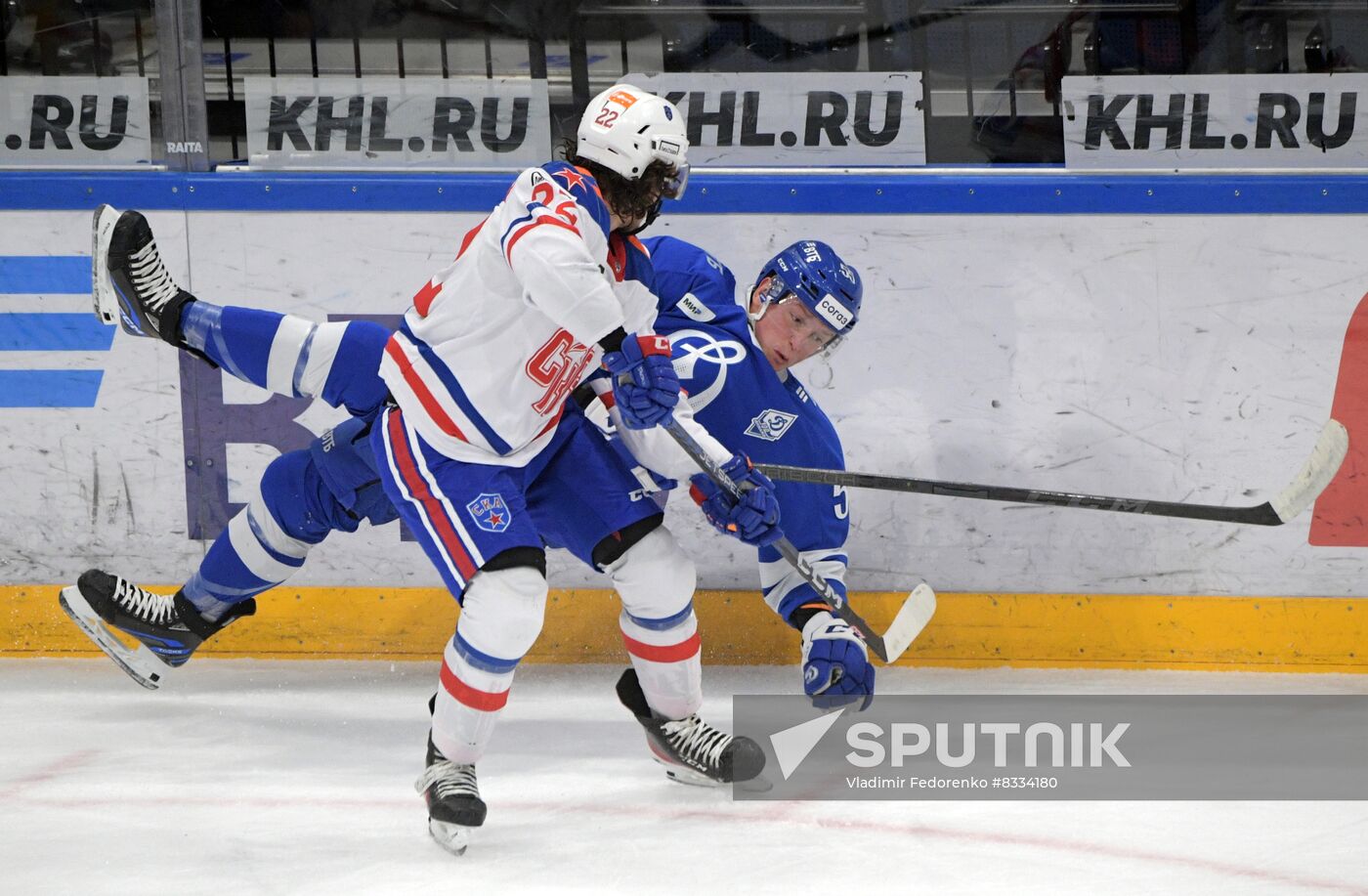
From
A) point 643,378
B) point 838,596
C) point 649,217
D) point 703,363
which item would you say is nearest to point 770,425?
point 703,363

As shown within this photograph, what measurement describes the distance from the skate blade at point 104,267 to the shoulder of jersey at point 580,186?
0.91m

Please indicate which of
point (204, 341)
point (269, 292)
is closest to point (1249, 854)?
point (204, 341)

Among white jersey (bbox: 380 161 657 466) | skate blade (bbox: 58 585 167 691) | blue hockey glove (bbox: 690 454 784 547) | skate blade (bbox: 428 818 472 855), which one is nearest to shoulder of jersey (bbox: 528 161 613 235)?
white jersey (bbox: 380 161 657 466)

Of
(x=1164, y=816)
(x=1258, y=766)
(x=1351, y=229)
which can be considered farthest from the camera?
(x=1351, y=229)

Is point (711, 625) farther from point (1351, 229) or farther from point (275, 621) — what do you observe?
point (1351, 229)

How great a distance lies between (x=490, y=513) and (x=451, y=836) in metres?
0.47

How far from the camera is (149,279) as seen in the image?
8.91ft

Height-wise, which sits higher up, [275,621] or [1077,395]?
[1077,395]

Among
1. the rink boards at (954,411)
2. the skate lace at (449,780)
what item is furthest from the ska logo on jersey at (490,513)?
the rink boards at (954,411)

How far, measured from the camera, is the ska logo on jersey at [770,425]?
2889 mm

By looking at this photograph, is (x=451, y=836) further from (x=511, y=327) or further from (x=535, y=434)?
(x=511, y=327)

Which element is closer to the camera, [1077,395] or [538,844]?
[538,844]

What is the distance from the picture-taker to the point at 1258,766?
103 inches

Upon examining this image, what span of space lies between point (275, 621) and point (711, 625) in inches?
38.2
